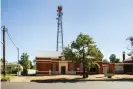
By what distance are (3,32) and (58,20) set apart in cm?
2490

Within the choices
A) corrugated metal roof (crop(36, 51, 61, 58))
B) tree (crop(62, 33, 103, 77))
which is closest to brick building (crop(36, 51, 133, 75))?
corrugated metal roof (crop(36, 51, 61, 58))

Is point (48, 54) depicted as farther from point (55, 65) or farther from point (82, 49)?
point (82, 49)

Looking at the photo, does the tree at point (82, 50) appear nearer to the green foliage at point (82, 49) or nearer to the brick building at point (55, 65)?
the green foliage at point (82, 49)

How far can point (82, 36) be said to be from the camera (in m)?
49.0

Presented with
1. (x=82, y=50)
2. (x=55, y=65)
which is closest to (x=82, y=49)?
(x=82, y=50)

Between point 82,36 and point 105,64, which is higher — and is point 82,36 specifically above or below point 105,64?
above

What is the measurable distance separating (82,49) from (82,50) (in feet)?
0.91

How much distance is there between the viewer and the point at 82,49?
49.7 meters

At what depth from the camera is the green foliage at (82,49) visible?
160 ft

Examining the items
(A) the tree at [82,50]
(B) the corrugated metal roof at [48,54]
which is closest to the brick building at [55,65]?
(B) the corrugated metal roof at [48,54]

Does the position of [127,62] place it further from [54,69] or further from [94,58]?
[94,58]

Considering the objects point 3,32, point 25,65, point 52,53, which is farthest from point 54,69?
point 25,65

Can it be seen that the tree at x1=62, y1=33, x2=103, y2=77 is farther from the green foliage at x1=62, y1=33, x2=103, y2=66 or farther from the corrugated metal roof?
the corrugated metal roof

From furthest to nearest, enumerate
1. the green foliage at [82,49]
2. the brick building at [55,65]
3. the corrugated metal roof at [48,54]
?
the corrugated metal roof at [48,54] < the brick building at [55,65] < the green foliage at [82,49]
